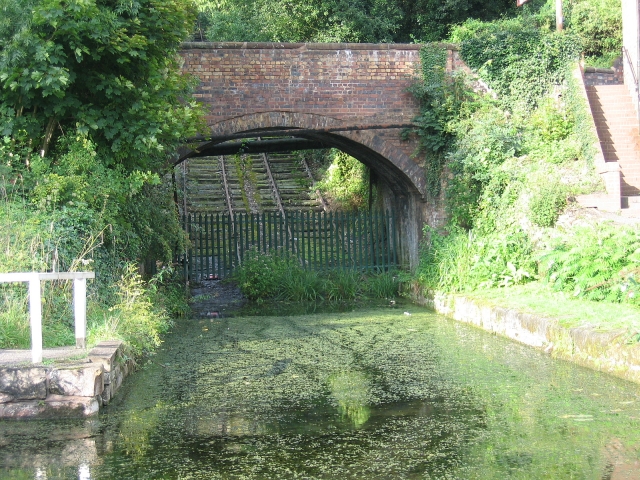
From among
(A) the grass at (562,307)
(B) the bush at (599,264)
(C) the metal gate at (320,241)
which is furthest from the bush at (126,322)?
(C) the metal gate at (320,241)

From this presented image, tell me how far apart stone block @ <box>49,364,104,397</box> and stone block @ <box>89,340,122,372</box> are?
0.25 m

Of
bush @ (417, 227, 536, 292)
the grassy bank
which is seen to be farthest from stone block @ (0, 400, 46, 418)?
bush @ (417, 227, 536, 292)

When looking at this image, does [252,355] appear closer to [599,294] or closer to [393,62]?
[599,294]

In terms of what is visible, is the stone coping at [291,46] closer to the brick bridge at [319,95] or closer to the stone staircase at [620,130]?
the brick bridge at [319,95]

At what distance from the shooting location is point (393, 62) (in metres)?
14.0

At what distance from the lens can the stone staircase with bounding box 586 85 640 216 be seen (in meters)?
13.5

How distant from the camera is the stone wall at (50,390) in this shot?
564 centimetres

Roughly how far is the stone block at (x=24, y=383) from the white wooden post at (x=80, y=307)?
22.3 inches

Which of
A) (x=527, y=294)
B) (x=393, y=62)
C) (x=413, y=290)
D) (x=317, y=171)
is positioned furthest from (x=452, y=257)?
(x=317, y=171)

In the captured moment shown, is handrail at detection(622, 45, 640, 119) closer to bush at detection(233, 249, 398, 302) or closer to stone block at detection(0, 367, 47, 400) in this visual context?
bush at detection(233, 249, 398, 302)

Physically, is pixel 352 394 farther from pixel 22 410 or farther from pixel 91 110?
pixel 91 110

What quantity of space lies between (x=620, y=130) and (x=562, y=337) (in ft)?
27.2

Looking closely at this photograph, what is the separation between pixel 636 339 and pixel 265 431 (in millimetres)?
3311

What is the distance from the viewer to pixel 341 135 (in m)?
13.7
